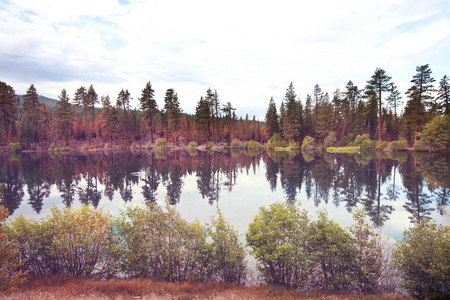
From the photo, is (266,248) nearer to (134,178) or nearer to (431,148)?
(134,178)

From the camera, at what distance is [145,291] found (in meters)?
7.27

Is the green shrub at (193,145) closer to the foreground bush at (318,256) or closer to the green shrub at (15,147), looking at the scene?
the green shrub at (15,147)

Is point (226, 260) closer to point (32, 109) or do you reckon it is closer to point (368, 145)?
point (368, 145)

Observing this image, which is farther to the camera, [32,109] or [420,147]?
[32,109]

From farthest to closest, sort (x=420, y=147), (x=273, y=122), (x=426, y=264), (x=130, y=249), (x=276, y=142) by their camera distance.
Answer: (x=273, y=122), (x=276, y=142), (x=420, y=147), (x=130, y=249), (x=426, y=264)

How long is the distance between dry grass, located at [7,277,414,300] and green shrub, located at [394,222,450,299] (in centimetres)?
67

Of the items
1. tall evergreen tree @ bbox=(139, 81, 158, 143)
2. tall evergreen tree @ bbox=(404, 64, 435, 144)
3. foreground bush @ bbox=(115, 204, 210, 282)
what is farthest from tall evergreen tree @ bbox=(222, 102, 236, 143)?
foreground bush @ bbox=(115, 204, 210, 282)

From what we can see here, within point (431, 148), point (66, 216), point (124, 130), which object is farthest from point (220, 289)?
point (124, 130)

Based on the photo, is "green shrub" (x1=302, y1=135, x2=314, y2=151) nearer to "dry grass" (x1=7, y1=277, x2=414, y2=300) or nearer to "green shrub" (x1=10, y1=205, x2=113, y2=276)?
"dry grass" (x1=7, y1=277, x2=414, y2=300)

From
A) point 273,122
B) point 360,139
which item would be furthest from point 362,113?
point 273,122

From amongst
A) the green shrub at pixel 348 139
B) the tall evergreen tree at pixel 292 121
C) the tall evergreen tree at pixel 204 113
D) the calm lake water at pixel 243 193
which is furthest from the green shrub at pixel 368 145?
the tall evergreen tree at pixel 204 113

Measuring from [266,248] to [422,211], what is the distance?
12539 mm

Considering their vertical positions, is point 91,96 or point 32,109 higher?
point 91,96

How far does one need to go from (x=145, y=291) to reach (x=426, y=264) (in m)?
8.26
